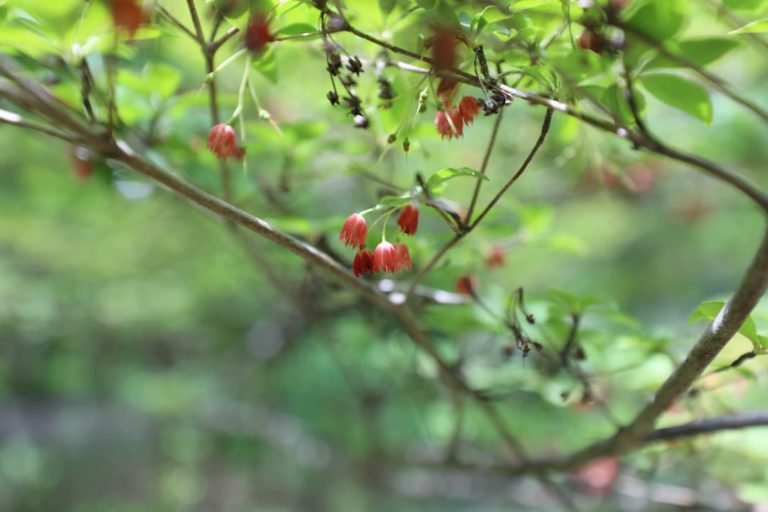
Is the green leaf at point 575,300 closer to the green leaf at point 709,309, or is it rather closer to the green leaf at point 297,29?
the green leaf at point 709,309

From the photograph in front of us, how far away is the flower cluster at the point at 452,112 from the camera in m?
0.62

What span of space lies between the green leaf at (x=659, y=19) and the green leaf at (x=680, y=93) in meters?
0.07

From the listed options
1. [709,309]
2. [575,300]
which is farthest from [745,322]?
[575,300]

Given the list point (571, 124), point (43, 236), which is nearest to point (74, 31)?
point (571, 124)

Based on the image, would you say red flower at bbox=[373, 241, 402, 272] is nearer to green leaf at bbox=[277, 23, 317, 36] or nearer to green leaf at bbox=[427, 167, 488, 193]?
green leaf at bbox=[427, 167, 488, 193]

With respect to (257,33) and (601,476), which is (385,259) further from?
(601,476)

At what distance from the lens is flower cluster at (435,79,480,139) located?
62cm

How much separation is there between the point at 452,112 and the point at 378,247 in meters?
0.15

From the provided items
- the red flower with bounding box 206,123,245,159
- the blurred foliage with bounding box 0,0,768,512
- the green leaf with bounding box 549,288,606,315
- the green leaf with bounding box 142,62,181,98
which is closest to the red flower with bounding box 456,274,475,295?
the blurred foliage with bounding box 0,0,768,512

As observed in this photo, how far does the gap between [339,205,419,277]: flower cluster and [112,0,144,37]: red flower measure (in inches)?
9.4

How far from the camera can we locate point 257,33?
1.86ft

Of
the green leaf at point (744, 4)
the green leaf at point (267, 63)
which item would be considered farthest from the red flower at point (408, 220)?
the green leaf at point (744, 4)

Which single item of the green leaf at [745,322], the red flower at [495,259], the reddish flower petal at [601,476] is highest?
the red flower at [495,259]

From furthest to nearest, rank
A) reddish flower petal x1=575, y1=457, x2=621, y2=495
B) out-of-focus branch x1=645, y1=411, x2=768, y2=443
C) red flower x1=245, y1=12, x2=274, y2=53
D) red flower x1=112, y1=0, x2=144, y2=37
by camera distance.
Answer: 1. reddish flower petal x1=575, y1=457, x2=621, y2=495
2. out-of-focus branch x1=645, y1=411, x2=768, y2=443
3. red flower x1=245, y1=12, x2=274, y2=53
4. red flower x1=112, y1=0, x2=144, y2=37
